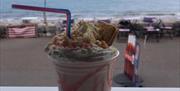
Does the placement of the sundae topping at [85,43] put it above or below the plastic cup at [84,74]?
above

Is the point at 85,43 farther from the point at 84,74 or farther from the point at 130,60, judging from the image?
the point at 130,60

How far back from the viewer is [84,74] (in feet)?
1.63

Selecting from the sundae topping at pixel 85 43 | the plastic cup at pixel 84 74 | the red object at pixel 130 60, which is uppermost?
the sundae topping at pixel 85 43

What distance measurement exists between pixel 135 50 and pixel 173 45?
2683 mm

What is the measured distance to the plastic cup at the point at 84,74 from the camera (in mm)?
493

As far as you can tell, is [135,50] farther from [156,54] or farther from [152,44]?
[152,44]

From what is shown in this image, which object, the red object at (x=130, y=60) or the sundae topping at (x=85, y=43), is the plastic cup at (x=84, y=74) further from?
the red object at (x=130, y=60)

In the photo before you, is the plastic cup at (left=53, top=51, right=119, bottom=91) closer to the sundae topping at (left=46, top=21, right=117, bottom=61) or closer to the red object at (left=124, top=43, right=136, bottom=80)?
the sundae topping at (left=46, top=21, right=117, bottom=61)

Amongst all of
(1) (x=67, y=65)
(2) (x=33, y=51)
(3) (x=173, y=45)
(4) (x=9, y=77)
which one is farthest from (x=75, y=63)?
(3) (x=173, y=45)

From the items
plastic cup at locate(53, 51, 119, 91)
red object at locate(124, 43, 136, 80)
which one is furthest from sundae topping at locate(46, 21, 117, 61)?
red object at locate(124, 43, 136, 80)

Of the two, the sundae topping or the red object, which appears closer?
the sundae topping

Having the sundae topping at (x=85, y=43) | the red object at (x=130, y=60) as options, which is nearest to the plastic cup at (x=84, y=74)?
the sundae topping at (x=85, y=43)

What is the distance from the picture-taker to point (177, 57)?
4906 mm

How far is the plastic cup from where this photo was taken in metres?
0.49
